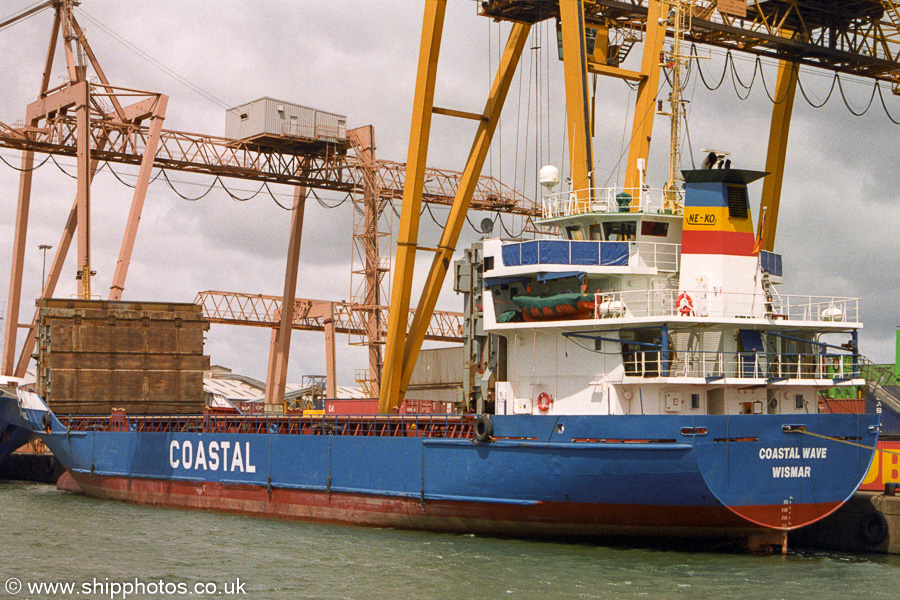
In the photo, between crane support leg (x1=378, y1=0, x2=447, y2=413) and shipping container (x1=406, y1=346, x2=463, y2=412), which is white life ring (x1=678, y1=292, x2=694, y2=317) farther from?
shipping container (x1=406, y1=346, x2=463, y2=412)

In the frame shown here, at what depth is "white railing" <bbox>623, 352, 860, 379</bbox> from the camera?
2125 cm

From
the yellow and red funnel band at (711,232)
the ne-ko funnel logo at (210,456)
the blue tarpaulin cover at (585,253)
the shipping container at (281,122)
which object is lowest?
the ne-ko funnel logo at (210,456)

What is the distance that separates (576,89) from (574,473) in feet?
31.4

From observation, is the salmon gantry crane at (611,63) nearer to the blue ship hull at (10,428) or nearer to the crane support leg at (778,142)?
the crane support leg at (778,142)

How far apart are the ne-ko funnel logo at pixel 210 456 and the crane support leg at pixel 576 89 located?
38.2 ft

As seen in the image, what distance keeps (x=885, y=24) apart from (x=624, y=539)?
19011 mm

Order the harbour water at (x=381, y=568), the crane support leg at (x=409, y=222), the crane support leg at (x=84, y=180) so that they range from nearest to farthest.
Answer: the harbour water at (x=381, y=568), the crane support leg at (x=409, y=222), the crane support leg at (x=84, y=180)

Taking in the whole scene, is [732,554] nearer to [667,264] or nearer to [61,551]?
[667,264]

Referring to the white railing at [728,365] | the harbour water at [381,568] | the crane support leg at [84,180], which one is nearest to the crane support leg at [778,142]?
the white railing at [728,365]

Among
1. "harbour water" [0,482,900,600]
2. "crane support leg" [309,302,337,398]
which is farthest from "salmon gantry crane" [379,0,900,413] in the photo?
"crane support leg" [309,302,337,398]

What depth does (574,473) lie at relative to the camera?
21.0m

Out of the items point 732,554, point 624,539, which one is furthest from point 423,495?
point 732,554

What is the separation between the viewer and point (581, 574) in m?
18.8

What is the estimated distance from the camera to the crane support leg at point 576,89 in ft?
81.9
